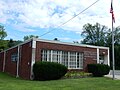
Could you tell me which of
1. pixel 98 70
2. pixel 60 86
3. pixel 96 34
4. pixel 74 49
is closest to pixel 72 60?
pixel 74 49

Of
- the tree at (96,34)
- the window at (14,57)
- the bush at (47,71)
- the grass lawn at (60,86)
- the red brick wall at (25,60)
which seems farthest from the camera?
the tree at (96,34)

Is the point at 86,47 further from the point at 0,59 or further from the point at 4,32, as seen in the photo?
the point at 4,32

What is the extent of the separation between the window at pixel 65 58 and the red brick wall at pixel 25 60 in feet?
→ 4.91

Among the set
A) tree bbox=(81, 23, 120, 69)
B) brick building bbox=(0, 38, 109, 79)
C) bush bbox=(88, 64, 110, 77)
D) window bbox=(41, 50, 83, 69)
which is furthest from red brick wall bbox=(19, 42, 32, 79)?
tree bbox=(81, 23, 120, 69)

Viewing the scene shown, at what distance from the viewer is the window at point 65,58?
26.3m

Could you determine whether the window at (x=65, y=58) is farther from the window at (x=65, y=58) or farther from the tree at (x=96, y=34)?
the tree at (x=96, y=34)

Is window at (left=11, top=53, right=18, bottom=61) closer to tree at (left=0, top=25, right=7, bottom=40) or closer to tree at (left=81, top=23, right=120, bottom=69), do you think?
tree at (left=0, top=25, right=7, bottom=40)

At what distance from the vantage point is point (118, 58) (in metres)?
47.0

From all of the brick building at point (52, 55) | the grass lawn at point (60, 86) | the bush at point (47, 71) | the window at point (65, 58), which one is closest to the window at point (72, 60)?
the brick building at point (52, 55)

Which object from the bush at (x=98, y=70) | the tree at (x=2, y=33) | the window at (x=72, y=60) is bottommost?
the bush at (x=98, y=70)

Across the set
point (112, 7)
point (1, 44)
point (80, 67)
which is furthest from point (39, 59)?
point (1, 44)

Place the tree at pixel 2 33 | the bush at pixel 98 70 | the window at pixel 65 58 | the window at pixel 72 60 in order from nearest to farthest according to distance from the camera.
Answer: the window at pixel 65 58, the bush at pixel 98 70, the window at pixel 72 60, the tree at pixel 2 33

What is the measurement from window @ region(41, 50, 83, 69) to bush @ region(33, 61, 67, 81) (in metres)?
2.11

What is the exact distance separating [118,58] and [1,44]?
81.8ft
